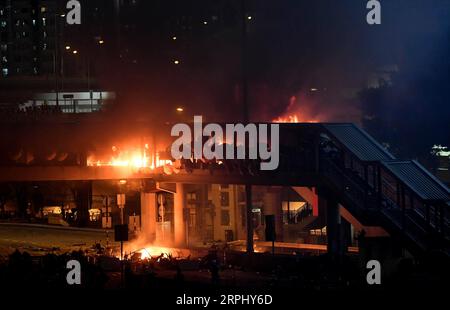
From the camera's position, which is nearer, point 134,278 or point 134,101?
point 134,278

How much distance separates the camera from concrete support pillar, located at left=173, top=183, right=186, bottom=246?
35375mm

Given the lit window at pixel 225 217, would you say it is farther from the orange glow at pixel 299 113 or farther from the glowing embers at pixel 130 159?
the orange glow at pixel 299 113

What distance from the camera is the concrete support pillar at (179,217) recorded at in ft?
116

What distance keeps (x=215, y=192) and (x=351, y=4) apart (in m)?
16.8

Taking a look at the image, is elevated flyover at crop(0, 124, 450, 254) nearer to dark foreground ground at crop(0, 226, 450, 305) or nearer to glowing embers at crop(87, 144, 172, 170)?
dark foreground ground at crop(0, 226, 450, 305)

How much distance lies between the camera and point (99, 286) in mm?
22859

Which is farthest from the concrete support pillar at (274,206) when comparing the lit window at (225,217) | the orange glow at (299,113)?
the orange glow at (299,113)

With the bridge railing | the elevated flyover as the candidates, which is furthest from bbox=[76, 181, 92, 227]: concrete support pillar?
the bridge railing

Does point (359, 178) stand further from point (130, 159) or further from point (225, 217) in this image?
point (130, 159)

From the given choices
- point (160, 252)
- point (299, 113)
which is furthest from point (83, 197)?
point (160, 252)
